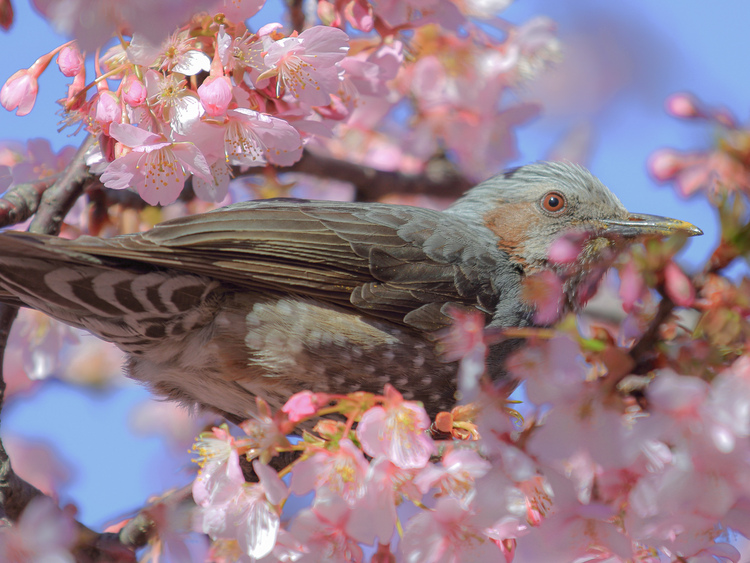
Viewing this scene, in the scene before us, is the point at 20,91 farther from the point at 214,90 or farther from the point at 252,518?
the point at 252,518

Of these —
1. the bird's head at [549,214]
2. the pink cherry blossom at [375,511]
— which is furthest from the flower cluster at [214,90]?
the pink cherry blossom at [375,511]

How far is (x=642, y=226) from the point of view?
3.31m

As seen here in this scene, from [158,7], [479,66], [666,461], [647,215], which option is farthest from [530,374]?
[479,66]

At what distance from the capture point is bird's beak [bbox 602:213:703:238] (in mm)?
3135

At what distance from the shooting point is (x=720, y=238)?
5.08ft

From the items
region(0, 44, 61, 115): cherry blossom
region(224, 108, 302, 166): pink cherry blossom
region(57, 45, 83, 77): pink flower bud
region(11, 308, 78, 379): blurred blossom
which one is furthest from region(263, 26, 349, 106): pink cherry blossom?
region(11, 308, 78, 379): blurred blossom

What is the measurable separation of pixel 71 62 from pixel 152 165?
1.43ft

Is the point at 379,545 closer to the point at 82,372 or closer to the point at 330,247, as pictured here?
the point at 330,247

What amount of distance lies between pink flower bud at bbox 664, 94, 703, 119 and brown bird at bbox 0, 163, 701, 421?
1.47ft

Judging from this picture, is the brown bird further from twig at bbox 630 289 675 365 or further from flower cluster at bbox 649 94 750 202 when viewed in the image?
twig at bbox 630 289 675 365

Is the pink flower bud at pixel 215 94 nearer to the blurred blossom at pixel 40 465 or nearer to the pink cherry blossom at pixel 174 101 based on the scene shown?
the pink cherry blossom at pixel 174 101

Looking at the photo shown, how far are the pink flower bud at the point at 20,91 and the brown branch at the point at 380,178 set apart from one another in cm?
146

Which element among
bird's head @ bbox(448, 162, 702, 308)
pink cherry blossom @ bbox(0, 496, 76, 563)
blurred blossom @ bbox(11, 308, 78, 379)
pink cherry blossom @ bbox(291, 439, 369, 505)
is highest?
bird's head @ bbox(448, 162, 702, 308)

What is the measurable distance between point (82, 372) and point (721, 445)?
458 cm
